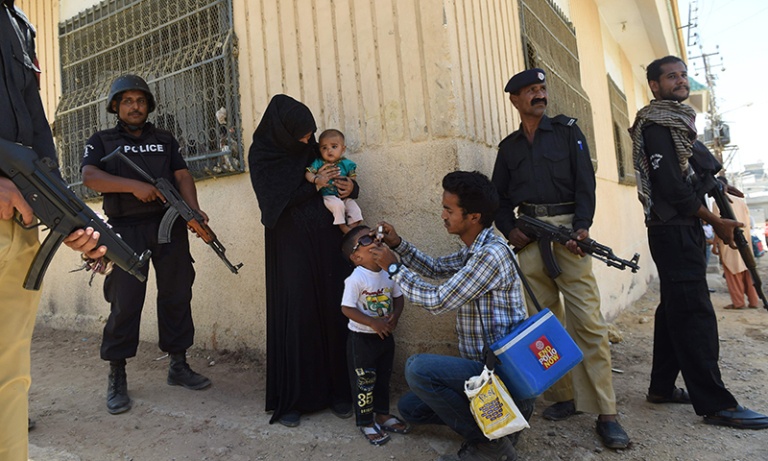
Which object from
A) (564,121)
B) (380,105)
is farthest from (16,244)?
(564,121)

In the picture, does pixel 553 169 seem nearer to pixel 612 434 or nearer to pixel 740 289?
pixel 612 434

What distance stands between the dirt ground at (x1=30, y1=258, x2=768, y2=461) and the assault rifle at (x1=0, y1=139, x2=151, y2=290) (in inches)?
46.7

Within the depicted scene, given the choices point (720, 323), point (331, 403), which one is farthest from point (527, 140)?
point (720, 323)

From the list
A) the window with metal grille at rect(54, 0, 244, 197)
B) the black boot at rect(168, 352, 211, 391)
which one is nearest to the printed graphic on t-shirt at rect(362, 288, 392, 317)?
the black boot at rect(168, 352, 211, 391)

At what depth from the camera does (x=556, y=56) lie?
16.9 feet

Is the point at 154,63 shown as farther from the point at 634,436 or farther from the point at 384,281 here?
the point at 634,436

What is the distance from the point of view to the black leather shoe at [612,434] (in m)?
2.40

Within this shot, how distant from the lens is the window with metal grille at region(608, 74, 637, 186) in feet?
24.9

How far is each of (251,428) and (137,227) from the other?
4.56ft

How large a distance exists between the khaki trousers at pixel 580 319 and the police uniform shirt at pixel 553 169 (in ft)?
0.38

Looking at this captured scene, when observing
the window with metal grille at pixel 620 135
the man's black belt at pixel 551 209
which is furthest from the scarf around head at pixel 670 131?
the window with metal grille at pixel 620 135

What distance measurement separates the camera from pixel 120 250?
1.92 meters

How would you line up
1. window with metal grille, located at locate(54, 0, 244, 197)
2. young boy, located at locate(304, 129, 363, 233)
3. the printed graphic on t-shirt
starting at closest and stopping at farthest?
the printed graphic on t-shirt
young boy, located at locate(304, 129, 363, 233)
window with metal grille, located at locate(54, 0, 244, 197)

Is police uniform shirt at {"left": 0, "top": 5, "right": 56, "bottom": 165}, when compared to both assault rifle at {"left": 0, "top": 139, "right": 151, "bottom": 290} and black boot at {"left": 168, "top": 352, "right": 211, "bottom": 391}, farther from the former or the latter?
black boot at {"left": 168, "top": 352, "right": 211, "bottom": 391}
